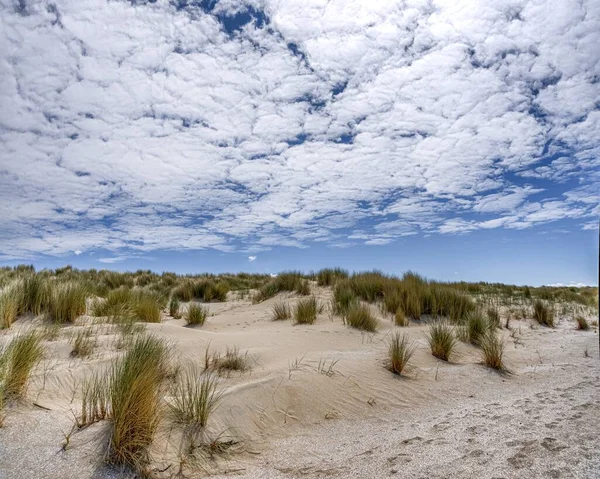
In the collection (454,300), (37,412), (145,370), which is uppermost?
(454,300)

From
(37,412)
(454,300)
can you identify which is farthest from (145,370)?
(454,300)

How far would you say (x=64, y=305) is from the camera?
7418mm

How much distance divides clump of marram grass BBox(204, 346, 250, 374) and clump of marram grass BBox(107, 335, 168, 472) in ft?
5.33

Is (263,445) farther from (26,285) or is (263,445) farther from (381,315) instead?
(381,315)

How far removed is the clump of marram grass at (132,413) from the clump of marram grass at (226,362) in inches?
64.0

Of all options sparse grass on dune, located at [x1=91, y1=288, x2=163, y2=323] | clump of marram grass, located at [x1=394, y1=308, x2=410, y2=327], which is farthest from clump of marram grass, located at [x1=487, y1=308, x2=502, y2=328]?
sparse grass on dune, located at [x1=91, y1=288, x2=163, y2=323]

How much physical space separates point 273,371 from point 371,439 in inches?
69.5

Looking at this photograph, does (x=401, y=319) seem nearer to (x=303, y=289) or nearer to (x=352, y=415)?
(x=303, y=289)

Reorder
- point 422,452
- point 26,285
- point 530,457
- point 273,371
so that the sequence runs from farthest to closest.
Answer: point 26,285 → point 273,371 → point 422,452 → point 530,457

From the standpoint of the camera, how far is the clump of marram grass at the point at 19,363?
379 centimetres

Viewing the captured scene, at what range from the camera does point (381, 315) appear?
35.0ft

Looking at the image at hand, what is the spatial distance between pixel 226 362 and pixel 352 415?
6.31 feet

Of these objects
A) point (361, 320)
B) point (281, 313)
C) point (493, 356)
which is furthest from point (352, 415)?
point (281, 313)

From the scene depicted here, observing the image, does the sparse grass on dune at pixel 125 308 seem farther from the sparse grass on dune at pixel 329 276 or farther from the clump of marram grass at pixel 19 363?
the sparse grass on dune at pixel 329 276
